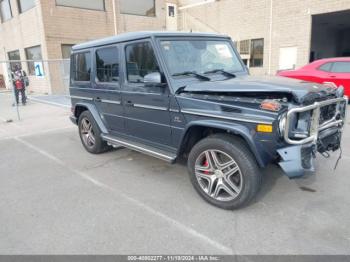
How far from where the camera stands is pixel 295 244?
8.92 ft

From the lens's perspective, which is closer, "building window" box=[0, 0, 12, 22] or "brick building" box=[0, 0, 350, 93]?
"brick building" box=[0, 0, 350, 93]

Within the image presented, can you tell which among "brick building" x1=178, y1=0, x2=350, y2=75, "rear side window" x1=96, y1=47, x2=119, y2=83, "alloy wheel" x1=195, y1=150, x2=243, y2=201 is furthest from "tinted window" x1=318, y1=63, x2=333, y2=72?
"alloy wheel" x1=195, y1=150, x2=243, y2=201

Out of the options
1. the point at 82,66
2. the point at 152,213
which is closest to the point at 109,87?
the point at 82,66

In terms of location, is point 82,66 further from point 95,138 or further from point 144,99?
point 144,99

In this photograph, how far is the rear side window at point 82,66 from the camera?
5.18 m

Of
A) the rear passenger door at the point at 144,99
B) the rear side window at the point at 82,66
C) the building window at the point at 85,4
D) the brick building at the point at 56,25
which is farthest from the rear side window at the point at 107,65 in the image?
the building window at the point at 85,4

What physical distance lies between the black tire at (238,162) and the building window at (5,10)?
64.1ft

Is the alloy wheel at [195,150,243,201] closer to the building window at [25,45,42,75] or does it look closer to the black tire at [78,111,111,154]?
the black tire at [78,111,111,154]

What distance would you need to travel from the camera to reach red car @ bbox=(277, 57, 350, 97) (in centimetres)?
945

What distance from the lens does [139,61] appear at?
13.2 feet

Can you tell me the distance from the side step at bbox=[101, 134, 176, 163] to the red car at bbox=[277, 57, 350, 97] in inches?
302

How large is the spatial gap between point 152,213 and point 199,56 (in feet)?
7.22

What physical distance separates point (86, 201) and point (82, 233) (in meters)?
0.74

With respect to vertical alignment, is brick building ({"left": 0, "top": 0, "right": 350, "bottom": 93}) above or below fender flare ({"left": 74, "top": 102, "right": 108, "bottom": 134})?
above
